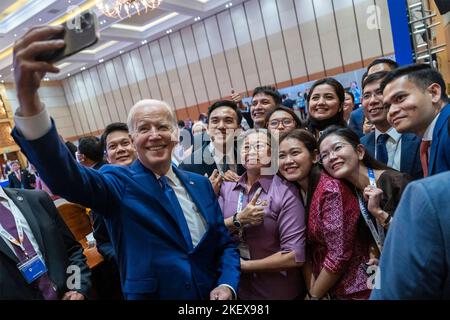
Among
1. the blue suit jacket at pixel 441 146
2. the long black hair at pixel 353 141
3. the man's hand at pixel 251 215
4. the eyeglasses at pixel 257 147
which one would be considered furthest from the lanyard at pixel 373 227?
the eyeglasses at pixel 257 147

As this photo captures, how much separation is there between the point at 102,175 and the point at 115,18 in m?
10.1

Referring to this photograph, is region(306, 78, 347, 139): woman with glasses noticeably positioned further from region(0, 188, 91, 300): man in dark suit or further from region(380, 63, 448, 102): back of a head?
region(0, 188, 91, 300): man in dark suit

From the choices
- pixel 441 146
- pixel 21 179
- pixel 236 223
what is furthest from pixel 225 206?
pixel 21 179

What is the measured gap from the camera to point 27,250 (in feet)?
4.74

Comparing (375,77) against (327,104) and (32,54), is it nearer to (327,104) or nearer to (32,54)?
(327,104)

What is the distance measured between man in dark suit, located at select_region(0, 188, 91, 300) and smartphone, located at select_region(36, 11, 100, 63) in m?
1.13

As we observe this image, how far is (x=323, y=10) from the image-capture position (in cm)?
1034

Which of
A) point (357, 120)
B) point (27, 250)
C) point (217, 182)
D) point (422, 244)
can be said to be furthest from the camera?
point (357, 120)

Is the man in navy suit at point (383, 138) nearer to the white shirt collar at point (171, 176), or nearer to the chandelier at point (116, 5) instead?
the white shirt collar at point (171, 176)

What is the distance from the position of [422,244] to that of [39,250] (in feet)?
5.37
